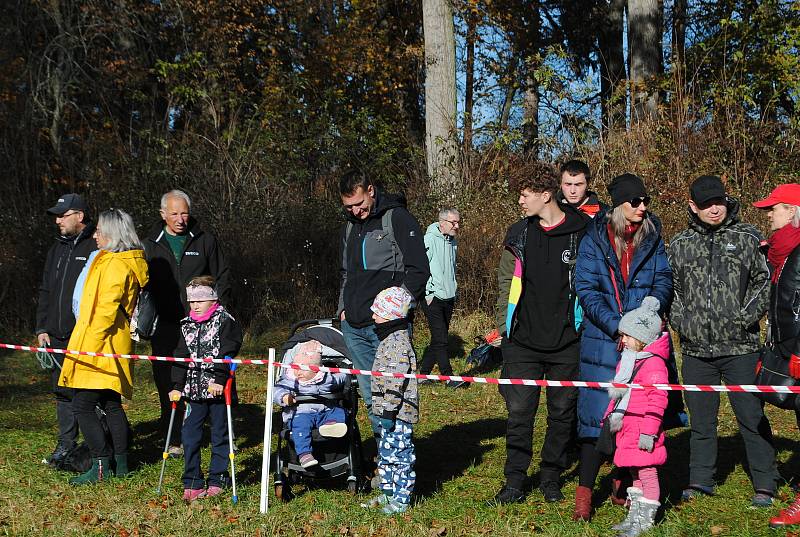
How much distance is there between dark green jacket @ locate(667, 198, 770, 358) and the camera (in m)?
5.88

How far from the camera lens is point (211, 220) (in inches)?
611

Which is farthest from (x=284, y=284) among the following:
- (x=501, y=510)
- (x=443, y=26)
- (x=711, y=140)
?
(x=501, y=510)

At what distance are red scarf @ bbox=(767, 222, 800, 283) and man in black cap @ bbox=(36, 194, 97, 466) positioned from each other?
16.8 feet

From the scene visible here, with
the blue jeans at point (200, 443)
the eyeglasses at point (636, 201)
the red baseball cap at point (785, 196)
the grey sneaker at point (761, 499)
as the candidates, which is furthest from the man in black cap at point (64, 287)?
the grey sneaker at point (761, 499)

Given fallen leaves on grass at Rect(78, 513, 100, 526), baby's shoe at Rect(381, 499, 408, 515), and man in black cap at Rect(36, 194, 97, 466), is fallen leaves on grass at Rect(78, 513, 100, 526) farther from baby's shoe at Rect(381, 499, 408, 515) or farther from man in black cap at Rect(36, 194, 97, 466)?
baby's shoe at Rect(381, 499, 408, 515)

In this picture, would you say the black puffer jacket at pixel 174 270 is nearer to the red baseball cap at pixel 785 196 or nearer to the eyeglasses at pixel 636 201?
the eyeglasses at pixel 636 201

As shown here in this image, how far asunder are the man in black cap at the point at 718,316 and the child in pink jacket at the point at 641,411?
0.83 m

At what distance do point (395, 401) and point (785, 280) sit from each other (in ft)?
8.46

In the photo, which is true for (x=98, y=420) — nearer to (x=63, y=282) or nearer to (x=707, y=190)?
(x=63, y=282)

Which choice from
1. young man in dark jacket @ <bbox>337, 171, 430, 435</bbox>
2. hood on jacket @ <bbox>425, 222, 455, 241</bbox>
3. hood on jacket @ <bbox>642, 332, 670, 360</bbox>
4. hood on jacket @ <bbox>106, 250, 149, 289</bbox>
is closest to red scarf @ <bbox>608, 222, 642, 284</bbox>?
hood on jacket @ <bbox>642, 332, 670, 360</bbox>

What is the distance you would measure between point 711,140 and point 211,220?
8.65 metres

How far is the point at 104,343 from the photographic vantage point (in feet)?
21.8

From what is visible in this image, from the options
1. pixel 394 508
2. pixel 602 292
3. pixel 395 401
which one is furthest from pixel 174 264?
pixel 602 292

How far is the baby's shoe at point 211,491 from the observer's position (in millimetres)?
6231
